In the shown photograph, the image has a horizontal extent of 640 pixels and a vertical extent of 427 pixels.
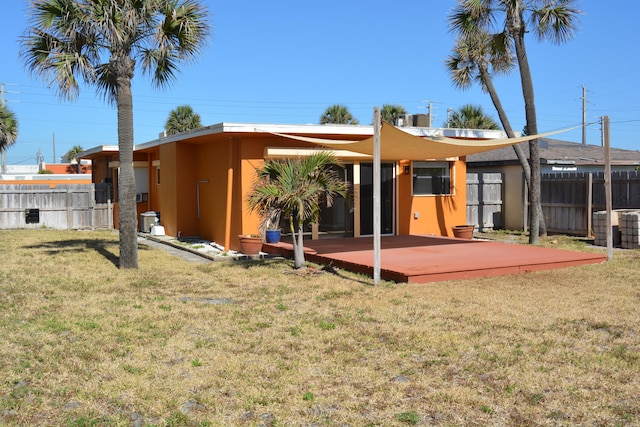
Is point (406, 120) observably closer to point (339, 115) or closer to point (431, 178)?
point (431, 178)

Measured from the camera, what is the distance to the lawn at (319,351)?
4.29 meters

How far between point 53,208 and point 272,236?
1083 cm

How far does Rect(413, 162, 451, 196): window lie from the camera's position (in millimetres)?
15352

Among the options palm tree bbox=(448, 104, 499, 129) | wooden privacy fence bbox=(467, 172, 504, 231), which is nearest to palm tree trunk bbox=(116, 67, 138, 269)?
wooden privacy fence bbox=(467, 172, 504, 231)

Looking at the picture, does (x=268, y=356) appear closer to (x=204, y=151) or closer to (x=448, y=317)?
(x=448, y=317)

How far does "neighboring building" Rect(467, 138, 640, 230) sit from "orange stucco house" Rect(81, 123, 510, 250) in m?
3.32

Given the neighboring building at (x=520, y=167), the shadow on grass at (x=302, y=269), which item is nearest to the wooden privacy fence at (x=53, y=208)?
the shadow on grass at (x=302, y=269)

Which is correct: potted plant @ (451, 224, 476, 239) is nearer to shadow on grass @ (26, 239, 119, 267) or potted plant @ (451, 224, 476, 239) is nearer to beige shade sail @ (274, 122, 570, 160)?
beige shade sail @ (274, 122, 570, 160)

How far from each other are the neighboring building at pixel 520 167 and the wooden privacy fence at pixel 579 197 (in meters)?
0.85

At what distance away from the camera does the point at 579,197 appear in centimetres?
1647

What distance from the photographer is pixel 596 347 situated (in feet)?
18.7

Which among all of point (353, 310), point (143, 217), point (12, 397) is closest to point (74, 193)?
point (143, 217)

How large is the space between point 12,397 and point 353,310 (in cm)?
394

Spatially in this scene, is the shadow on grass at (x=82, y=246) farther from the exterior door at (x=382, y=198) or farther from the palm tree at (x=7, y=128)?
the palm tree at (x=7, y=128)
